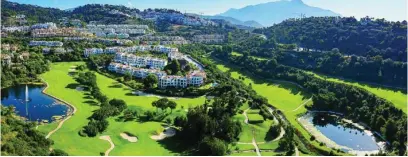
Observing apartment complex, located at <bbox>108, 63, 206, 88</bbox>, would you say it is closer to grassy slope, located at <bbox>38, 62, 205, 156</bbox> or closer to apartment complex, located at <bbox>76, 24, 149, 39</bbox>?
grassy slope, located at <bbox>38, 62, 205, 156</bbox>

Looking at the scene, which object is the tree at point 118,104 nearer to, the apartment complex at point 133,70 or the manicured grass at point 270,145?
the manicured grass at point 270,145

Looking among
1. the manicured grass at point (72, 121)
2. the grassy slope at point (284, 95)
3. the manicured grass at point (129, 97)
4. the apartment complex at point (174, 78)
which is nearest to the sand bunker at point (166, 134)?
the manicured grass at point (72, 121)

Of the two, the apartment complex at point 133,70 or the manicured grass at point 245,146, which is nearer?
the manicured grass at point 245,146

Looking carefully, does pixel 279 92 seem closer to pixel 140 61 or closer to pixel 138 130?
pixel 140 61

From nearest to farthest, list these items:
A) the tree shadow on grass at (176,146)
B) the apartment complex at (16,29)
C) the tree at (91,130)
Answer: the tree shadow on grass at (176,146) → the tree at (91,130) → the apartment complex at (16,29)

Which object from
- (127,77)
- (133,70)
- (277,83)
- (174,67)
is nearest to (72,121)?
(127,77)

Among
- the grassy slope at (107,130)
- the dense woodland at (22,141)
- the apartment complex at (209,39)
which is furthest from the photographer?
the apartment complex at (209,39)
